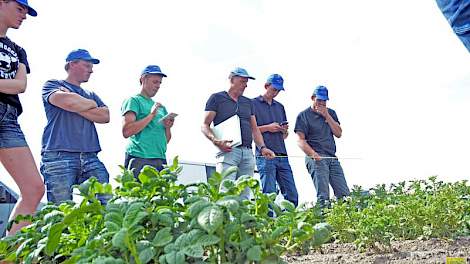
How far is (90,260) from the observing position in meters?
1.53

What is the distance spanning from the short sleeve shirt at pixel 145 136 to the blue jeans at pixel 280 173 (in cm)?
128

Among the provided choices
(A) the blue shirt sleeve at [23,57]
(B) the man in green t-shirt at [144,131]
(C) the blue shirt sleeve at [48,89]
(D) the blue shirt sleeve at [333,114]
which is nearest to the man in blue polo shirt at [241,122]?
(B) the man in green t-shirt at [144,131]

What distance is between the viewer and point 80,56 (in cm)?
410

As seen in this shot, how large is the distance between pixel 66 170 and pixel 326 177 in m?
2.88

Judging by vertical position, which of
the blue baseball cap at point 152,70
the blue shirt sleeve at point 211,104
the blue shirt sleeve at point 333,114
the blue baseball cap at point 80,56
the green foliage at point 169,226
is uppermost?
the blue baseball cap at point 80,56

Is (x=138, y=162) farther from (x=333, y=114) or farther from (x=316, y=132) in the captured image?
(x=333, y=114)

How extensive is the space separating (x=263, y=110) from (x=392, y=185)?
4.73 ft

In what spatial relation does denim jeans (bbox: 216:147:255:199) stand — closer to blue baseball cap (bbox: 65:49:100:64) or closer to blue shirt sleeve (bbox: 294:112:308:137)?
blue shirt sleeve (bbox: 294:112:308:137)

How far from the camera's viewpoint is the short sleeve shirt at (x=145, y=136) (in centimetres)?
421

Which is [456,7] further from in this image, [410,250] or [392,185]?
[392,185]

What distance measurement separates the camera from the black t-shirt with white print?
10.6 ft

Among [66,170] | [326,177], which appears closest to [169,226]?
[66,170]

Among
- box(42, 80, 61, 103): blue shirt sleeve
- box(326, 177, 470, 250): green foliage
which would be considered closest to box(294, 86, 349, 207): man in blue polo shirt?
box(326, 177, 470, 250): green foliage

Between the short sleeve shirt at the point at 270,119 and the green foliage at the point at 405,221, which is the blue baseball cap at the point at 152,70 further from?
the green foliage at the point at 405,221
